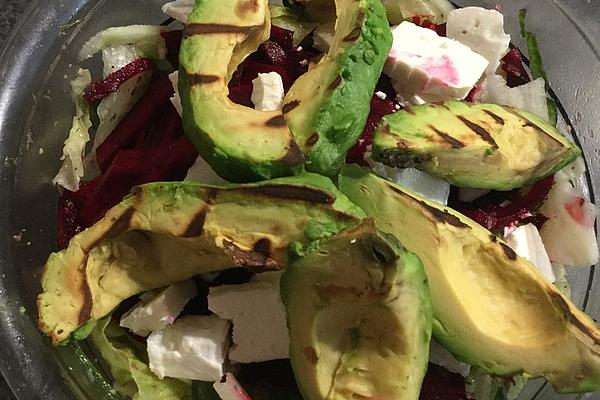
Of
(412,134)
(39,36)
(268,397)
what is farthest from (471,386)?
(39,36)

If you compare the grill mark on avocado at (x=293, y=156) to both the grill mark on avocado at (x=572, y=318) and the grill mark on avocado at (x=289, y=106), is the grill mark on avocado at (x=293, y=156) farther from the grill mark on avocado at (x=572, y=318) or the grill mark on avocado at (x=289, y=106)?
the grill mark on avocado at (x=572, y=318)

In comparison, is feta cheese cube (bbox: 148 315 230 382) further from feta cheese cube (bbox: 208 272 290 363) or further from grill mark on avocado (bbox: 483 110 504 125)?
grill mark on avocado (bbox: 483 110 504 125)

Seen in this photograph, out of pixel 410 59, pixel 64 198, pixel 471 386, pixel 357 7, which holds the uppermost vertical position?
pixel 357 7

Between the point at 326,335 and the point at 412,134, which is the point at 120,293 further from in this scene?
the point at 412,134

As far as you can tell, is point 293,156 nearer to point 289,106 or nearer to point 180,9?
point 289,106

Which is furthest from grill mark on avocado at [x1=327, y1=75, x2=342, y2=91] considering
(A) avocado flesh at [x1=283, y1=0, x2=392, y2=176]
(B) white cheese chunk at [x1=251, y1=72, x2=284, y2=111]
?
(B) white cheese chunk at [x1=251, y1=72, x2=284, y2=111]

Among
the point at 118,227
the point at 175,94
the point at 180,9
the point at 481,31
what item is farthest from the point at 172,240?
the point at 481,31

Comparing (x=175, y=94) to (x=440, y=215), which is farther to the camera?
(x=175, y=94)
